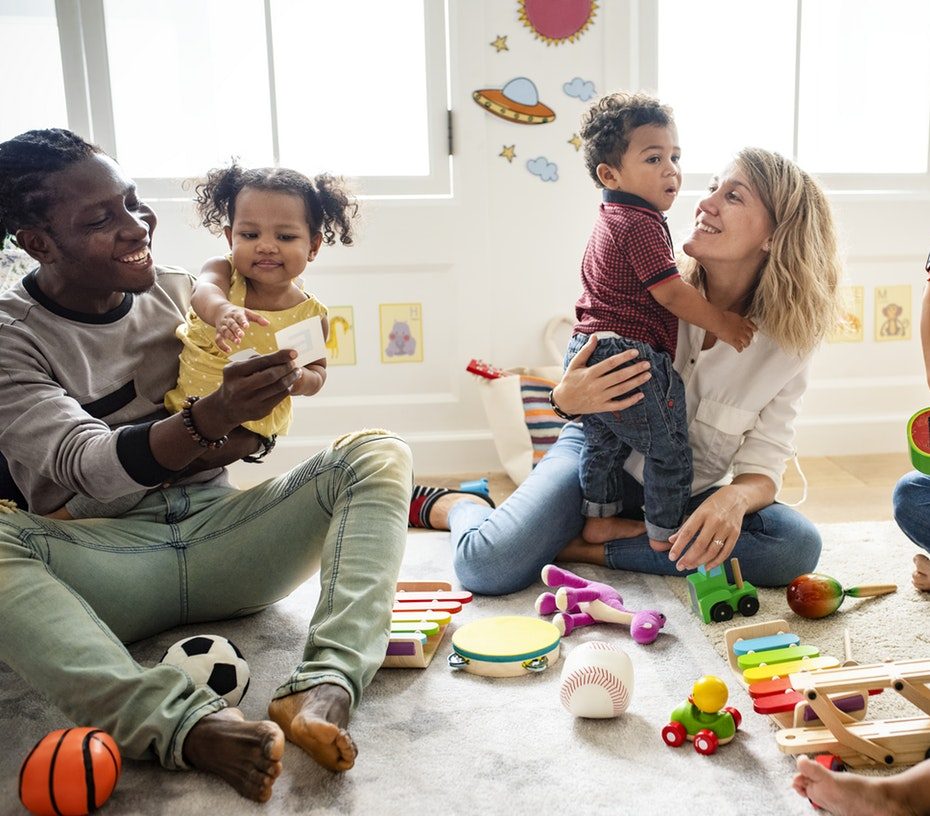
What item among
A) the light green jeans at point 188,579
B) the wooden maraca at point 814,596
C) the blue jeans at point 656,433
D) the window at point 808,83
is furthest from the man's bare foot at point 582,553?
the window at point 808,83

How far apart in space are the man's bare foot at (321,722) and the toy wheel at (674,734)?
415mm

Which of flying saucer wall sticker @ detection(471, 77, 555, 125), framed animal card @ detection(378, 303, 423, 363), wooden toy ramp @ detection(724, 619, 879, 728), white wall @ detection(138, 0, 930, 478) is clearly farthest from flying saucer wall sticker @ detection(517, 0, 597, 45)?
wooden toy ramp @ detection(724, 619, 879, 728)

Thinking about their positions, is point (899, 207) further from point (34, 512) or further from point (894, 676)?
point (34, 512)

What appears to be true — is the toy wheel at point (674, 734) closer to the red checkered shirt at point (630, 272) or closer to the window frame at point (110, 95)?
the red checkered shirt at point (630, 272)

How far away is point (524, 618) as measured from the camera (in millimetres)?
1663

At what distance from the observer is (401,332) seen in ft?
9.48

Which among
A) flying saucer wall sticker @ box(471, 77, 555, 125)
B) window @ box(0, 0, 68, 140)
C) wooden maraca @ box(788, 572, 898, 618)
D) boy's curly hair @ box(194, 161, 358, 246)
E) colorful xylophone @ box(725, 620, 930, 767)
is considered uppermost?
window @ box(0, 0, 68, 140)

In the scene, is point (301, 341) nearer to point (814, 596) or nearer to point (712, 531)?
point (712, 531)

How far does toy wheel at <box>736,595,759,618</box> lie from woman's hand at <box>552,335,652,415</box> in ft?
1.32

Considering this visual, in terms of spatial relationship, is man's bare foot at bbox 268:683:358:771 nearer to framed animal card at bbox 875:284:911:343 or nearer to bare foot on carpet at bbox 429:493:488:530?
bare foot on carpet at bbox 429:493:488:530

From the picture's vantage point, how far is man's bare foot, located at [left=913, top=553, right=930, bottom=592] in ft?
5.85

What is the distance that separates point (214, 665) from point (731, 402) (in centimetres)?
105

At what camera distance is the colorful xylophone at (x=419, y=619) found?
5.05 feet

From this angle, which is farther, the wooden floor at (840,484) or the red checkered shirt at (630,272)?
the wooden floor at (840,484)
